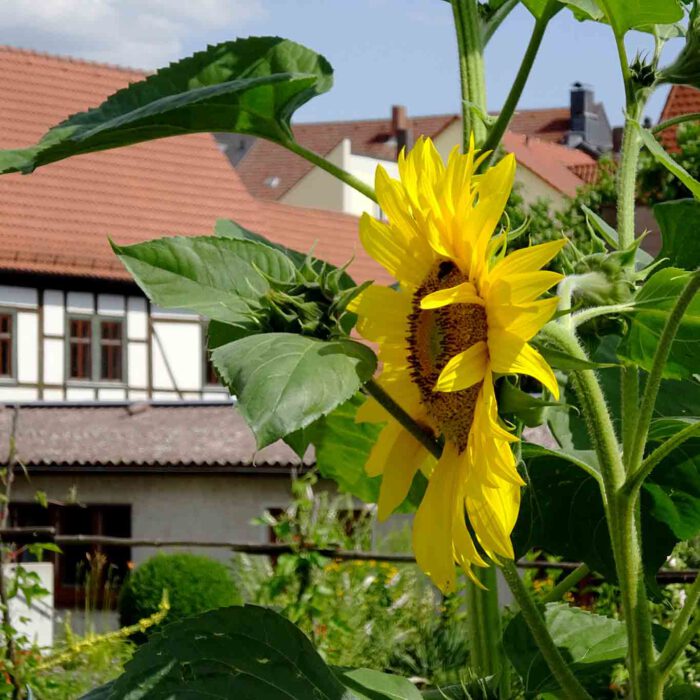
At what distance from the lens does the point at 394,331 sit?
74cm

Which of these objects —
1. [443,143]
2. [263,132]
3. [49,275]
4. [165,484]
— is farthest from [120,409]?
[263,132]

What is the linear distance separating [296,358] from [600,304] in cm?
18

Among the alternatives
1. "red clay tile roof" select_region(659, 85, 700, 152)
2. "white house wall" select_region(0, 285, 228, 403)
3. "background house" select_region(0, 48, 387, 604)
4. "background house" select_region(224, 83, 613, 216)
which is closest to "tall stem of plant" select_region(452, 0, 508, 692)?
"background house" select_region(0, 48, 387, 604)

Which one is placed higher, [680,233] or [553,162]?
[553,162]

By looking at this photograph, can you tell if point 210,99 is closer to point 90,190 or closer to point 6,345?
point 6,345

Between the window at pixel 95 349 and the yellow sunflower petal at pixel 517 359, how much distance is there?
55.8 feet

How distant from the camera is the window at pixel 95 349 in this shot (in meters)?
17.5

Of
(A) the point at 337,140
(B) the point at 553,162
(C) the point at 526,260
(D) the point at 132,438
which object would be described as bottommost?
(D) the point at 132,438

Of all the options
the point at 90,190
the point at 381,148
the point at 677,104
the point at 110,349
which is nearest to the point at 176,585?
the point at 110,349

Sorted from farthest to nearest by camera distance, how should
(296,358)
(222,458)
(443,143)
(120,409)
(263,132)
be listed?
(443,143) → (120,409) → (222,458) → (263,132) → (296,358)

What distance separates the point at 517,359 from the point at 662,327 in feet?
0.44

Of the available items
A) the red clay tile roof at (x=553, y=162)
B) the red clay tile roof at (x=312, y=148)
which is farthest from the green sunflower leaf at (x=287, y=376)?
the red clay tile roof at (x=312, y=148)

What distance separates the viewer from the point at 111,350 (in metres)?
17.8

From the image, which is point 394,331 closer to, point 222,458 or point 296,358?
point 296,358
